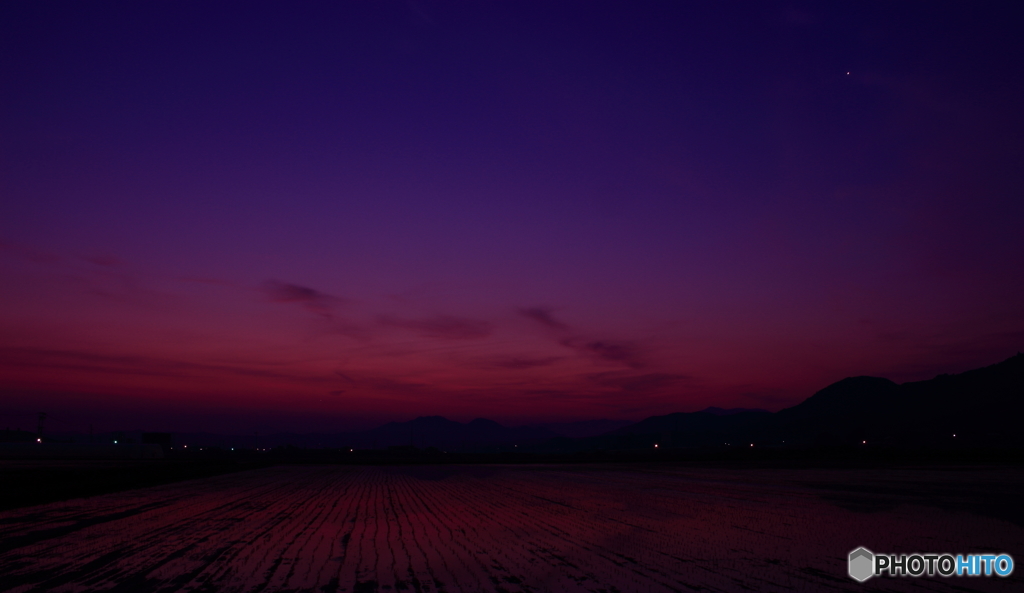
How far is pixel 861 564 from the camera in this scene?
12.3 meters

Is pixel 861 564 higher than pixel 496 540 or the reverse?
higher

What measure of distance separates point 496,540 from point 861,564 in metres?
7.26

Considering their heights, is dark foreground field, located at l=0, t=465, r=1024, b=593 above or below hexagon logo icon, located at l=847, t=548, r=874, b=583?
below

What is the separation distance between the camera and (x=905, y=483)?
3419 centimetres

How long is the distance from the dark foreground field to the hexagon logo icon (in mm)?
191

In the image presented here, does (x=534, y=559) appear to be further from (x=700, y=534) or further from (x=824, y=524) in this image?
(x=824, y=524)

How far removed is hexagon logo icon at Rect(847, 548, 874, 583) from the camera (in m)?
11.3

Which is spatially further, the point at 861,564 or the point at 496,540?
the point at 496,540

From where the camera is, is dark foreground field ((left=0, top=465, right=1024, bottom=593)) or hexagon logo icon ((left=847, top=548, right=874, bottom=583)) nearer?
dark foreground field ((left=0, top=465, right=1024, bottom=593))

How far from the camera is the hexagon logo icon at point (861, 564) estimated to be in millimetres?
11273

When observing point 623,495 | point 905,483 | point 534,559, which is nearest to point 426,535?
point 534,559

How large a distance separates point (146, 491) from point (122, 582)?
75.1 ft

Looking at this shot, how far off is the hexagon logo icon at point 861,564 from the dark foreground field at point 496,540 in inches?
7.5

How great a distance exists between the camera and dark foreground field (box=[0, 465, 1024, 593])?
10.9 m
